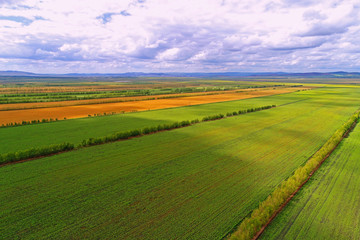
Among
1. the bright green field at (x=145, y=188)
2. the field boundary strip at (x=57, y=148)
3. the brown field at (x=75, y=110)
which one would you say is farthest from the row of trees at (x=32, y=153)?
the brown field at (x=75, y=110)


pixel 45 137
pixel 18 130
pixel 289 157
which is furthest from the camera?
pixel 18 130

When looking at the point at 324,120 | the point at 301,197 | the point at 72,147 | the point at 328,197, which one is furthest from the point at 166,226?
the point at 324,120

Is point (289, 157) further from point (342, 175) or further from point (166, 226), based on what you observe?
point (166, 226)

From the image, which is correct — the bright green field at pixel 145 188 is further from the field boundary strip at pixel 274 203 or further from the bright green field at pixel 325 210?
the bright green field at pixel 325 210

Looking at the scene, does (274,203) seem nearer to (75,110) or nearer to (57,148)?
(57,148)

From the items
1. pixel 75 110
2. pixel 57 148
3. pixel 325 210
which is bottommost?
pixel 325 210

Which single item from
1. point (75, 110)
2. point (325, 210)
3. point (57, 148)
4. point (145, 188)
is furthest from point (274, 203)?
point (75, 110)

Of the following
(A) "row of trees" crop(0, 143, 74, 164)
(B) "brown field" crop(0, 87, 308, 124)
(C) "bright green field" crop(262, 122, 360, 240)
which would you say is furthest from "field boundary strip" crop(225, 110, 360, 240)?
(B) "brown field" crop(0, 87, 308, 124)

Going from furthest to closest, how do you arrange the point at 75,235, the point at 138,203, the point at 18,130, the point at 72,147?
the point at 18,130 < the point at 72,147 < the point at 138,203 < the point at 75,235
